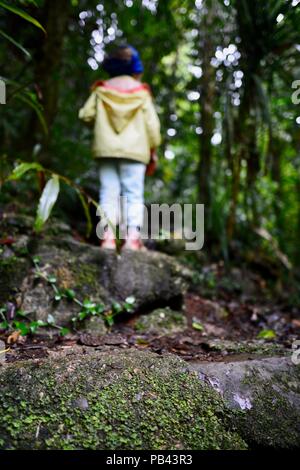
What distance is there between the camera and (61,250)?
249 cm

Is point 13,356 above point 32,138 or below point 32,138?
below

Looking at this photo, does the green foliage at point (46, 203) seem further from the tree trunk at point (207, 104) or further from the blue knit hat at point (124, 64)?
the tree trunk at point (207, 104)

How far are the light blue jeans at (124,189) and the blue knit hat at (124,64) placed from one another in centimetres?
70

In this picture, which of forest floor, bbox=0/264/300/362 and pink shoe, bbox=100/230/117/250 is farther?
pink shoe, bbox=100/230/117/250

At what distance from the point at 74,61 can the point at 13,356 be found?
3752 mm

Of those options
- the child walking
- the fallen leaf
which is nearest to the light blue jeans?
the child walking

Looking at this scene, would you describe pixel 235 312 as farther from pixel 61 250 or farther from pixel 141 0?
pixel 141 0

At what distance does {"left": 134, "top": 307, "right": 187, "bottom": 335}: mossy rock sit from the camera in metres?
2.36

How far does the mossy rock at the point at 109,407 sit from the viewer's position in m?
1.28

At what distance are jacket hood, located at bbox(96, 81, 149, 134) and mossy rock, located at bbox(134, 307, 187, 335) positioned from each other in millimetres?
1370

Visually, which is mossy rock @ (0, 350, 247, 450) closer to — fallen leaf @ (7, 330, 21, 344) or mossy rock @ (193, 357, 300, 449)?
mossy rock @ (193, 357, 300, 449)

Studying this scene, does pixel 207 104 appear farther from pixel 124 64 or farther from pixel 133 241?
pixel 133 241

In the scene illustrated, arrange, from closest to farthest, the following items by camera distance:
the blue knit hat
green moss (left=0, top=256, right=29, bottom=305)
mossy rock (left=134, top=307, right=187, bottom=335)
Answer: green moss (left=0, top=256, right=29, bottom=305) → mossy rock (left=134, top=307, right=187, bottom=335) → the blue knit hat
